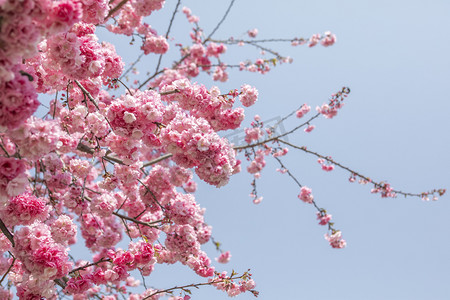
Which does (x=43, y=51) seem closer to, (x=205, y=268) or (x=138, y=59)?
(x=205, y=268)

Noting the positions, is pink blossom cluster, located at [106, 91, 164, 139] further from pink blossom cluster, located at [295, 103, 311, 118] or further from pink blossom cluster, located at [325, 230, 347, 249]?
pink blossom cluster, located at [295, 103, 311, 118]

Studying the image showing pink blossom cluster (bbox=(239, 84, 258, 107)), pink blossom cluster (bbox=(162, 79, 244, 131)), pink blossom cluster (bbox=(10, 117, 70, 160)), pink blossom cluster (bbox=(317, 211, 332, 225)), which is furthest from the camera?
pink blossom cluster (bbox=(317, 211, 332, 225))

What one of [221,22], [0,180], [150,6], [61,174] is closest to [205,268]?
[61,174]

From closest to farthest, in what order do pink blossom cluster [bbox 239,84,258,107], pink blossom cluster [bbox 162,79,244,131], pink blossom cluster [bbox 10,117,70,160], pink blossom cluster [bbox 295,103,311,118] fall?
pink blossom cluster [bbox 10,117,70,160] → pink blossom cluster [bbox 162,79,244,131] → pink blossom cluster [bbox 239,84,258,107] → pink blossom cluster [bbox 295,103,311,118]

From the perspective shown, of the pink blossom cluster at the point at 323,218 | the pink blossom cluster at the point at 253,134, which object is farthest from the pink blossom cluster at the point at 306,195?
the pink blossom cluster at the point at 253,134

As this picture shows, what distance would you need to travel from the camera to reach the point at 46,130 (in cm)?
168

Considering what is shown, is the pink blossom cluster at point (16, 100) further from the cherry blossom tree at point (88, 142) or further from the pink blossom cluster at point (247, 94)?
the pink blossom cluster at point (247, 94)

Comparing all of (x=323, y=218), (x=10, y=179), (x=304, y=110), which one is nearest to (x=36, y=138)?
(x=10, y=179)

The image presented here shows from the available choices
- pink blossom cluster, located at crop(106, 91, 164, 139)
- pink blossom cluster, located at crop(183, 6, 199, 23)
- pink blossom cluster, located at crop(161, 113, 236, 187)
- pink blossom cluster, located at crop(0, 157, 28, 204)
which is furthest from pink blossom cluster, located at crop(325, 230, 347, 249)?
pink blossom cluster, located at crop(183, 6, 199, 23)

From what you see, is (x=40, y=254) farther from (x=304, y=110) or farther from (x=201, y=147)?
(x=304, y=110)

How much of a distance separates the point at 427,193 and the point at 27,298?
24.1ft

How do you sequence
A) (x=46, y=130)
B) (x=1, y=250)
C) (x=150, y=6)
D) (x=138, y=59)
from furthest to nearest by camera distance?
(x=138, y=59)
(x=150, y=6)
(x=1, y=250)
(x=46, y=130)

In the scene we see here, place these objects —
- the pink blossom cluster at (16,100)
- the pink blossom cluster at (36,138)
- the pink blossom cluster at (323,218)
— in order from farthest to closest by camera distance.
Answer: the pink blossom cluster at (323,218) < the pink blossom cluster at (36,138) < the pink blossom cluster at (16,100)

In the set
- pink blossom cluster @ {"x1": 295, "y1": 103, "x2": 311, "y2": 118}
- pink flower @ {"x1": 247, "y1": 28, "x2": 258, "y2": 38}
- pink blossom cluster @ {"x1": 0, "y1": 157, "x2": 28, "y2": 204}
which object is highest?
pink flower @ {"x1": 247, "y1": 28, "x2": 258, "y2": 38}
